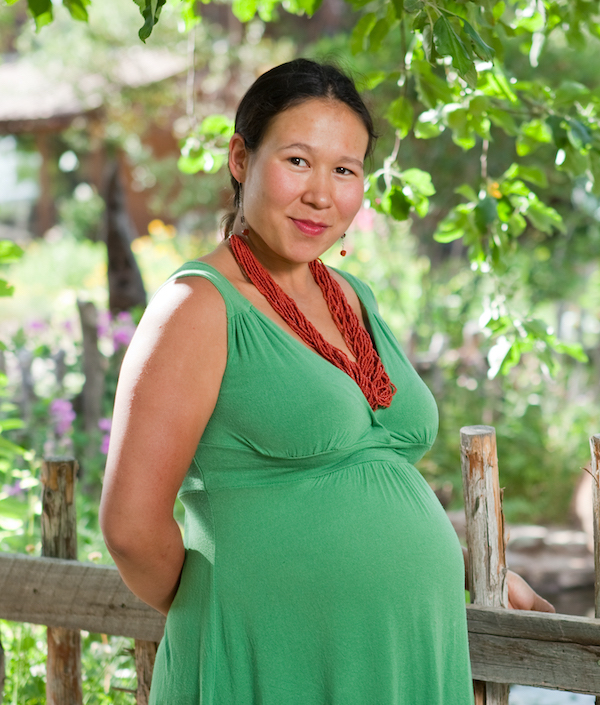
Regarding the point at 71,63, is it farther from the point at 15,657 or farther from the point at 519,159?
the point at 15,657

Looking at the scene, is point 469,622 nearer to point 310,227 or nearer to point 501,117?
point 310,227

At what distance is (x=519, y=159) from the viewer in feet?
26.1

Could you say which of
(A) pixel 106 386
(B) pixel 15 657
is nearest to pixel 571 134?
(B) pixel 15 657

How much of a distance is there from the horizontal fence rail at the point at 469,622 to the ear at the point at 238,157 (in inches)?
39.3

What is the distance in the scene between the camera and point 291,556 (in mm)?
1242

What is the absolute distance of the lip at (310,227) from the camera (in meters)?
1.38

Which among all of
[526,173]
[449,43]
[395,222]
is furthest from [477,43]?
[395,222]

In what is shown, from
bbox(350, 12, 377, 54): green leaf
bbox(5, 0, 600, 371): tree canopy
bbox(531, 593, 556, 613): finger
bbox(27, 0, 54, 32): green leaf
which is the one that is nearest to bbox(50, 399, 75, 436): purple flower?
bbox(5, 0, 600, 371): tree canopy

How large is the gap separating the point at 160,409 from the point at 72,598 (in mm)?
946

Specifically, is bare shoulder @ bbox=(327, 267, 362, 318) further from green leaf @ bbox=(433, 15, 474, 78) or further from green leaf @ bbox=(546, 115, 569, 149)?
green leaf @ bbox=(546, 115, 569, 149)

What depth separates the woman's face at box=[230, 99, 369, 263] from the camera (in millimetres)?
1353

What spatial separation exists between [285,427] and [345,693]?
46cm

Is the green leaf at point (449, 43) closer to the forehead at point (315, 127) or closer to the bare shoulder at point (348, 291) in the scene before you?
the forehead at point (315, 127)

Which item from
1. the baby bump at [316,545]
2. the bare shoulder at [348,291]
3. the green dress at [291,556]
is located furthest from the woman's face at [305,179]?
the baby bump at [316,545]
